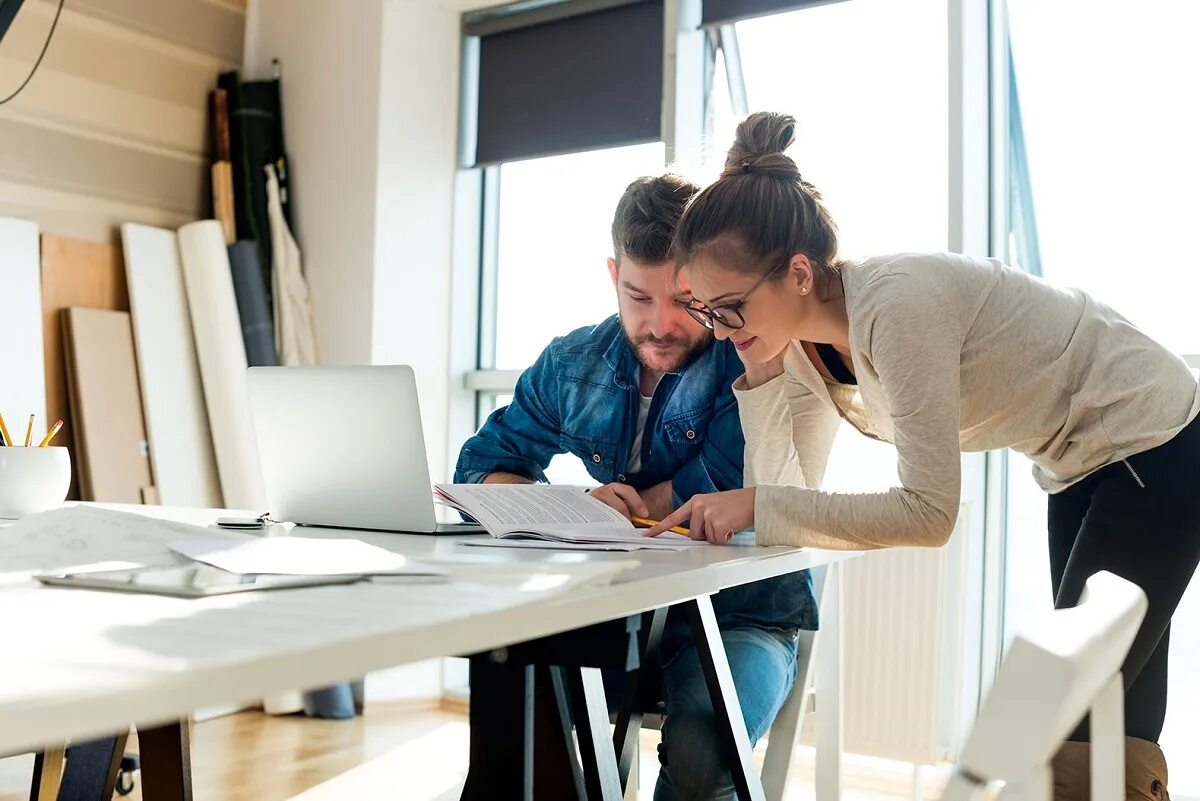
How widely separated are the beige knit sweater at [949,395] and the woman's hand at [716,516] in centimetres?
2

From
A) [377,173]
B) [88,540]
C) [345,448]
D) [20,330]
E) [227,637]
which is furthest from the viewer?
[377,173]

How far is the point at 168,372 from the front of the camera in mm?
3773

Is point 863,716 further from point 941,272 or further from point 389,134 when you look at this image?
point 389,134

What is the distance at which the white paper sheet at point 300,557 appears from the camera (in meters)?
0.96

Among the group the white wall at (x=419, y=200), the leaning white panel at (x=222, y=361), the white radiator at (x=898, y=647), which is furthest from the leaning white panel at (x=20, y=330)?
the white radiator at (x=898, y=647)

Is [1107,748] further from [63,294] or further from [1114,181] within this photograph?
[63,294]

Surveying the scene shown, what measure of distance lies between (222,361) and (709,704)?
270cm

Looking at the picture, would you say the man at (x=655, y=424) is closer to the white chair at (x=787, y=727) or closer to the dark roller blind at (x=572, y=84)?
the white chair at (x=787, y=727)

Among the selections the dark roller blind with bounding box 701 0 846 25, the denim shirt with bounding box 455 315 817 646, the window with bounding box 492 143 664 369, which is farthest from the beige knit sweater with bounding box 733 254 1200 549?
the window with bounding box 492 143 664 369

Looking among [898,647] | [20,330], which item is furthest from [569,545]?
[20,330]

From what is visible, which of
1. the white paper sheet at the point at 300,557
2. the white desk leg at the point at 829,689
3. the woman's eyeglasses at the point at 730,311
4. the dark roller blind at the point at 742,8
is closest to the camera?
the white paper sheet at the point at 300,557

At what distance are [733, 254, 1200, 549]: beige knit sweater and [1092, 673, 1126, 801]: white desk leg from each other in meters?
0.74

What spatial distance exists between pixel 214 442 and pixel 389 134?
1171 millimetres

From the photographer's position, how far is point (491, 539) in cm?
144
